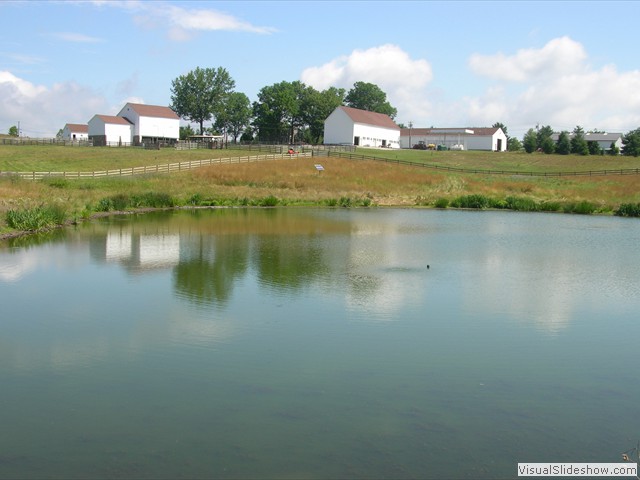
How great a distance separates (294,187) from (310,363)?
153 feet

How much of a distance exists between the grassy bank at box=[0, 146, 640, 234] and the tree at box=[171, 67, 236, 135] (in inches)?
1723

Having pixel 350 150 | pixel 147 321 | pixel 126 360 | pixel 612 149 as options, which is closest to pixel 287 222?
pixel 147 321

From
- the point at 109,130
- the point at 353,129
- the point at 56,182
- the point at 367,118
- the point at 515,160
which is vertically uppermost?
the point at 367,118

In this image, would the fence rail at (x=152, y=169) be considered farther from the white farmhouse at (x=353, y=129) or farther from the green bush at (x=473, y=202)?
the green bush at (x=473, y=202)

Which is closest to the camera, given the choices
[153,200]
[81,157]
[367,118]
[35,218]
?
[35,218]

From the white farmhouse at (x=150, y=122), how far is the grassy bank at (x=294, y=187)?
56.5 feet

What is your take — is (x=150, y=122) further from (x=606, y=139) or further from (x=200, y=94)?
(x=606, y=139)

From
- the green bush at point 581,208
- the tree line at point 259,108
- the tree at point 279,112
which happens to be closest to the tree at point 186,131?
the tree line at point 259,108

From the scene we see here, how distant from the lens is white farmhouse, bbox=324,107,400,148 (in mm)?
98250

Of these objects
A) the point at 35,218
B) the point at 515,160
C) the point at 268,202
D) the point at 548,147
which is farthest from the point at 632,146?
the point at 35,218

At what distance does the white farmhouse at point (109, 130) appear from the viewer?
91000 millimetres

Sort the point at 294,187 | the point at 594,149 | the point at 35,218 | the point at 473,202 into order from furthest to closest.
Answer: the point at 594,149 → the point at 294,187 → the point at 473,202 → the point at 35,218

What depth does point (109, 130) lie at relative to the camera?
91812 millimetres

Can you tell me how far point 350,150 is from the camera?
3374 inches
